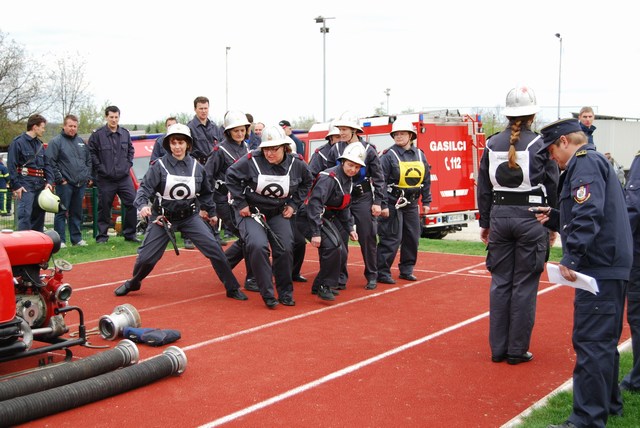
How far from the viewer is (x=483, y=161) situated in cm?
673

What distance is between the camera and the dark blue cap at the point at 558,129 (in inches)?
202

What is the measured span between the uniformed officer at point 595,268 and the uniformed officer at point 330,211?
4.33 metres

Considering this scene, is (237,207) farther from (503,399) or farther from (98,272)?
(503,399)

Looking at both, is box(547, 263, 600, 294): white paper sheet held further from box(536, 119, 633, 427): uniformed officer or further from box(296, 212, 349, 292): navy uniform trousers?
box(296, 212, 349, 292): navy uniform trousers

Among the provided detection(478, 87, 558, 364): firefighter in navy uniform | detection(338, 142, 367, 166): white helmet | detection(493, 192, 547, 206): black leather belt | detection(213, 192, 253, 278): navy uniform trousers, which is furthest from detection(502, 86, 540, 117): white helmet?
detection(213, 192, 253, 278): navy uniform trousers

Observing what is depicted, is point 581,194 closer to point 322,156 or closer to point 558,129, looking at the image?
point 558,129

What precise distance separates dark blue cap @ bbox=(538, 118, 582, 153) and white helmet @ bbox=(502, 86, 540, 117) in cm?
124

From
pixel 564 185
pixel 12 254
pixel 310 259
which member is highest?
pixel 564 185

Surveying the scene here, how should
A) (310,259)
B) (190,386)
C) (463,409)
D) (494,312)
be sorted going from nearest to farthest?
(463,409), (190,386), (494,312), (310,259)

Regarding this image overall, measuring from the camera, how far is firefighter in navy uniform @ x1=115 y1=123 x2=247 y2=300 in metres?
9.23

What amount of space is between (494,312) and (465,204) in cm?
1054

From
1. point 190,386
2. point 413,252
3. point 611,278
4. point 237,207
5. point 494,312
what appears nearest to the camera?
point 611,278

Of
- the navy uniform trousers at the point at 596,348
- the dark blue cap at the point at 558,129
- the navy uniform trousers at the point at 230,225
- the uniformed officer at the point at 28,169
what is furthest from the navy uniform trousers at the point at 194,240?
the navy uniform trousers at the point at 596,348

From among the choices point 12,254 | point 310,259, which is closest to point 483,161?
point 12,254
